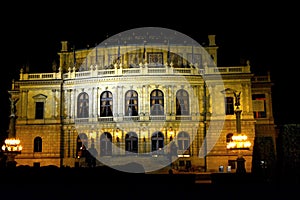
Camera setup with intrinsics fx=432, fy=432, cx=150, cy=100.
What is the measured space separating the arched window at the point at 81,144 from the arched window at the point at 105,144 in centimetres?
197

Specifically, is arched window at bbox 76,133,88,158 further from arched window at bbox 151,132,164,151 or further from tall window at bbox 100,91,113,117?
arched window at bbox 151,132,164,151

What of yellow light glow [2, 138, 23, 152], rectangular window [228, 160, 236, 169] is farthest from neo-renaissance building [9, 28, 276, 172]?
yellow light glow [2, 138, 23, 152]

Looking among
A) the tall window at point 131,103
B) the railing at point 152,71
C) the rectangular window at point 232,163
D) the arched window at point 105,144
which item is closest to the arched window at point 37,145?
the arched window at point 105,144

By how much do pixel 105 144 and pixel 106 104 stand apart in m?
4.68

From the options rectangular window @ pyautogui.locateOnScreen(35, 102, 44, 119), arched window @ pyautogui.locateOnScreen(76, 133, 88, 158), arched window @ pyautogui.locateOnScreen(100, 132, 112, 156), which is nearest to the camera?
arched window @ pyautogui.locateOnScreen(100, 132, 112, 156)

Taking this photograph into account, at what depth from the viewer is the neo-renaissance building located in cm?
4862

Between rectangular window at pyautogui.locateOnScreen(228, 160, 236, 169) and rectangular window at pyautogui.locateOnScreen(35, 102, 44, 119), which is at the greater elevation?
rectangular window at pyautogui.locateOnScreen(35, 102, 44, 119)

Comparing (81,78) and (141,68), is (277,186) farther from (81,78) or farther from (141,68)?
(81,78)

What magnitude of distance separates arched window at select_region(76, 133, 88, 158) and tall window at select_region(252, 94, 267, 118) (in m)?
20.4

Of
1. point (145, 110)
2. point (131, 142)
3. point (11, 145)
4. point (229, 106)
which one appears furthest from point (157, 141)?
point (11, 145)

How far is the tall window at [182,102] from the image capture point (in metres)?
50.1

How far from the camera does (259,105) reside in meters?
52.3

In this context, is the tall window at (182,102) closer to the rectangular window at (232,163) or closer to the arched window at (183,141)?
the arched window at (183,141)

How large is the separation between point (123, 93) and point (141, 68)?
11.7ft
